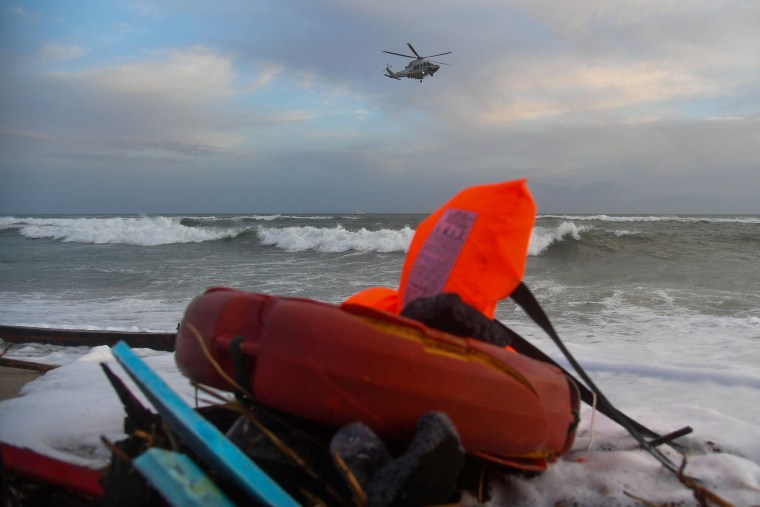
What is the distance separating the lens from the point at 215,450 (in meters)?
1.30

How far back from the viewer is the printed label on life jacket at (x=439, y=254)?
188 centimetres

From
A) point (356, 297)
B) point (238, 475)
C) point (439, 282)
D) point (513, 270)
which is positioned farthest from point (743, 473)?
point (238, 475)

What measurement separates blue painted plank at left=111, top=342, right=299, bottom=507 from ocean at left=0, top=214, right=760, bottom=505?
90 cm

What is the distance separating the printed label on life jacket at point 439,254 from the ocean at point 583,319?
2.59ft

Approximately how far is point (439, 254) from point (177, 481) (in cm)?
116

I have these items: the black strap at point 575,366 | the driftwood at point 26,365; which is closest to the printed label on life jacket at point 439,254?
the black strap at point 575,366

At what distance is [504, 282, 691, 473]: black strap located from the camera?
6.48 feet

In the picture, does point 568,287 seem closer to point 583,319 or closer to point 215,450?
point 583,319

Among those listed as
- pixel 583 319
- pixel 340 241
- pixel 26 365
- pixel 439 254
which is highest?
pixel 439 254

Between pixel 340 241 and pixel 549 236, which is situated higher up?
pixel 549 236

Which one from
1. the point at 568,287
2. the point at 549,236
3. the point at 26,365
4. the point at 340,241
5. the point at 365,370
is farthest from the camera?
the point at 340,241

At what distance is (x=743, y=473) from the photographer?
6.57 ft

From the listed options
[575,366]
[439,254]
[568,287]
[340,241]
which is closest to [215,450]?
[439,254]

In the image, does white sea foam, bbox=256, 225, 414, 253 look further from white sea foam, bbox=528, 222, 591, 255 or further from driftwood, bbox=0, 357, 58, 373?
driftwood, bbox=0, 357, 58, 373
